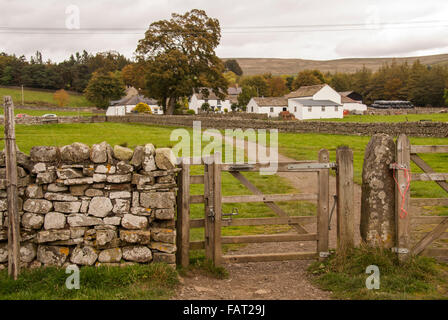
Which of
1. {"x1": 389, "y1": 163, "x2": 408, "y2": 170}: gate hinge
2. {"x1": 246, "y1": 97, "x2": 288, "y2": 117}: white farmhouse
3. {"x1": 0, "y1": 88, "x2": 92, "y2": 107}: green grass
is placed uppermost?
{"x1": 0, "y1": 88, "x2": 92, "y2": 107}: green grass

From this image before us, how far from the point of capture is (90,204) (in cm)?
631

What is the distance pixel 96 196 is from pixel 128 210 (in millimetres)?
534

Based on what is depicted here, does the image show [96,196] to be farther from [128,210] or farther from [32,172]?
[32,172]

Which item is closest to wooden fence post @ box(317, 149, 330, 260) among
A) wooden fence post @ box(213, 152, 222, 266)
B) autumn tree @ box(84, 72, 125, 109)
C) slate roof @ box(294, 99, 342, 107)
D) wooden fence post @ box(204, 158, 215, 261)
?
wooden fence post @ box(213, 152, 222, 266)

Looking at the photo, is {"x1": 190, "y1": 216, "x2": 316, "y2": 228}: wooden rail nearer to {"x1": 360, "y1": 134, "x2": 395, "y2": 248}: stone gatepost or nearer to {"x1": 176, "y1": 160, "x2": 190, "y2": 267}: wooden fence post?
{"x1": 176, "y1": 160, "x2": 190, "y2": 267}: wooden fence post

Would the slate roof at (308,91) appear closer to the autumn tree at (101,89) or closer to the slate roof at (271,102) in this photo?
the slate roof at (271,102)

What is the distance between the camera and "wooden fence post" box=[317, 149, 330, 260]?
694 cm

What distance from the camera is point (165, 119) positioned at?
4384 cm

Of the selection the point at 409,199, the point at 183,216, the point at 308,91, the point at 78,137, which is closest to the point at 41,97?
the point at 308,91

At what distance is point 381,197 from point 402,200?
0.31 m

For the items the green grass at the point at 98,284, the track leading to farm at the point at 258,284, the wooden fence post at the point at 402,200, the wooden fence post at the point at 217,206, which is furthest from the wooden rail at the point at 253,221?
the wooden fence post at the point at 402,200

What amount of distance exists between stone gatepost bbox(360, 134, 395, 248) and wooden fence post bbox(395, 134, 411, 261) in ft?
0.47

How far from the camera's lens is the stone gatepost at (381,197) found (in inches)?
259
